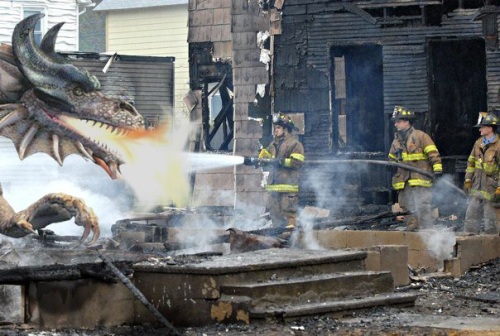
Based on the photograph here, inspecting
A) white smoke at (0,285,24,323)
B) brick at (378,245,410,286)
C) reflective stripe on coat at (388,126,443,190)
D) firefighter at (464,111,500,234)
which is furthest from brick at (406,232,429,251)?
white smoke at (0,285,24,323)

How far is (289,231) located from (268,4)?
31.8 feet

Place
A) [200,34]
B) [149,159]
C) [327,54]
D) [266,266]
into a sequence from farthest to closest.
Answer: [200,34]
[327,54]
[266,266]
[149,159]

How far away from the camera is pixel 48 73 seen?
34.3 ft

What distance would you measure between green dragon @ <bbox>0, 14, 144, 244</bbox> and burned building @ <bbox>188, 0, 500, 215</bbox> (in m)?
13.6

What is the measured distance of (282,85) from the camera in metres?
25.2

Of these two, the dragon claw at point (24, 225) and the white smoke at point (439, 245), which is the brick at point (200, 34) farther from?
the dragon claw at point (24, 225)

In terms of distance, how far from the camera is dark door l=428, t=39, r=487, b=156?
24.2 metres

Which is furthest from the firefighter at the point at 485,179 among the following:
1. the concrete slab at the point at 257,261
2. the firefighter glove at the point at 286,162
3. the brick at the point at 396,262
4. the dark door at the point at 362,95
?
the dark door at the point at 362,95

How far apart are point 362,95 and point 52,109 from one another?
16924 mm

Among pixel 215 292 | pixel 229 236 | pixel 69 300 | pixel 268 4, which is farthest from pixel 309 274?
pixel 268 4

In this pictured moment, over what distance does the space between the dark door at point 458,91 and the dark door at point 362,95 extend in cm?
214

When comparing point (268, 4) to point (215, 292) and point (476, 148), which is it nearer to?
point (476, 148)

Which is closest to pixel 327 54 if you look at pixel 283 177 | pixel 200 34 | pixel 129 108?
pixel 283 177

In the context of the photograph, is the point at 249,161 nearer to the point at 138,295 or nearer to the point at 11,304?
the point at 11,304
